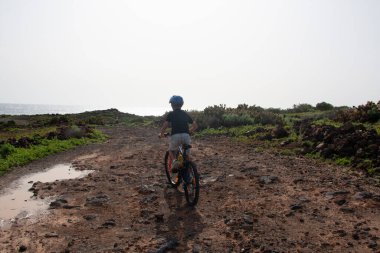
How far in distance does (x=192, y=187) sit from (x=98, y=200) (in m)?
2.41

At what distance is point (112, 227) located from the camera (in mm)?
7035

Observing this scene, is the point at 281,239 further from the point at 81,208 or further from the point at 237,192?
the point at 81,208

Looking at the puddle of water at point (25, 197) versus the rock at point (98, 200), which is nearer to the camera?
the puddle of water at point (25, 197)

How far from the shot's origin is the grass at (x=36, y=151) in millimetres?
14117

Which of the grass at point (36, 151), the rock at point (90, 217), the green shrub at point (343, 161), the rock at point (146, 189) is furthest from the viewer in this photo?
the grass at point (36, 151)

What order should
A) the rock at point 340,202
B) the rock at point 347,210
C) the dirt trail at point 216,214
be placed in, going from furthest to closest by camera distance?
the rock at point 340,202
the rock at point 347,210
the dirt trail at point 216,214

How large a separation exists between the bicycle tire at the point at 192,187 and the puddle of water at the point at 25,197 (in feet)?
11.1

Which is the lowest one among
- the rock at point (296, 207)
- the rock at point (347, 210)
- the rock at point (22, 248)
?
the rock at point (22, 248)

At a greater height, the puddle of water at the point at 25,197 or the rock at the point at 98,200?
the rock at the point at 98,200

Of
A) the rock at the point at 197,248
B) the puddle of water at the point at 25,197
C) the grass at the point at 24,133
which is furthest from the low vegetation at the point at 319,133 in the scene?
the grass at the point at 24,133

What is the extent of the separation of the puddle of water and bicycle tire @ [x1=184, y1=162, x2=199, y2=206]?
3376 mm

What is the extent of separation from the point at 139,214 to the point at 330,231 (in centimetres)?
390

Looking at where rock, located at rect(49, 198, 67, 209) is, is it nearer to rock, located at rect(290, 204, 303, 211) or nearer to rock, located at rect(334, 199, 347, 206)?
rock, located at rect(290, 204, 303, 211)

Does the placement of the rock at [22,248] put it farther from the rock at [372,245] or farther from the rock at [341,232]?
the rock at [372,245]
